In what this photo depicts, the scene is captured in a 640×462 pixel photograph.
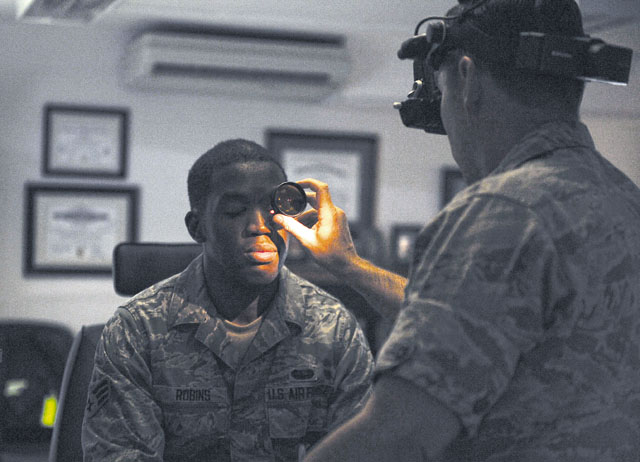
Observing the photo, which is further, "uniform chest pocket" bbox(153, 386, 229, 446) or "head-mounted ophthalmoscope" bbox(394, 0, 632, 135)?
"uniform chest pocket" bbox(153, 386, 229, 446)

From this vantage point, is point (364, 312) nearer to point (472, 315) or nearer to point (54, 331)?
point (472, 315)

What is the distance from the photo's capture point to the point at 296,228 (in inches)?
58.6

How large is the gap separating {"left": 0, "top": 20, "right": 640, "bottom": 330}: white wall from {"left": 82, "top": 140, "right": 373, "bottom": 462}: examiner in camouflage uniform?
9.11ft

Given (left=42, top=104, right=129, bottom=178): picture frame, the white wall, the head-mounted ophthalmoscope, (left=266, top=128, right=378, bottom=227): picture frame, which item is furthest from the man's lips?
(left=266, top=128, right=378, bottom=227): picture frame

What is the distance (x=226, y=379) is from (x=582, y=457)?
0.89 metres

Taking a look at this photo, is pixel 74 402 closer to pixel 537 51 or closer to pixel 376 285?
pixel 376 285

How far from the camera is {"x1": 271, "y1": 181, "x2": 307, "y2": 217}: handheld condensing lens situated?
1.56 m

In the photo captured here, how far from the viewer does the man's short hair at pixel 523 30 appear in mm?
883

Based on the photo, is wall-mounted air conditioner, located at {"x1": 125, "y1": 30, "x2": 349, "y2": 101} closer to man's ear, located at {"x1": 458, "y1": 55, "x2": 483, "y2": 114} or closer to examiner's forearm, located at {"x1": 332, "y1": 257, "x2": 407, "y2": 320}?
examiner's forearm, located at {"x1": 332, "y1": 257, "x2": 407, "y2": 320}

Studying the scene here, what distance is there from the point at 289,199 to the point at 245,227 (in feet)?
0.41

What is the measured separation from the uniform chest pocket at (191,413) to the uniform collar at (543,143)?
0.86 m

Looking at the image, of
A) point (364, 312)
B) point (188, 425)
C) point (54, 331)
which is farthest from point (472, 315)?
point (54, 331)

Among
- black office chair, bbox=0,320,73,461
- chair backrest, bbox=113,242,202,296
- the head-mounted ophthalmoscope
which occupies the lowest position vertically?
black office chair, bbox=0,320,73,461

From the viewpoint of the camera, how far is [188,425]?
5.04 feet
